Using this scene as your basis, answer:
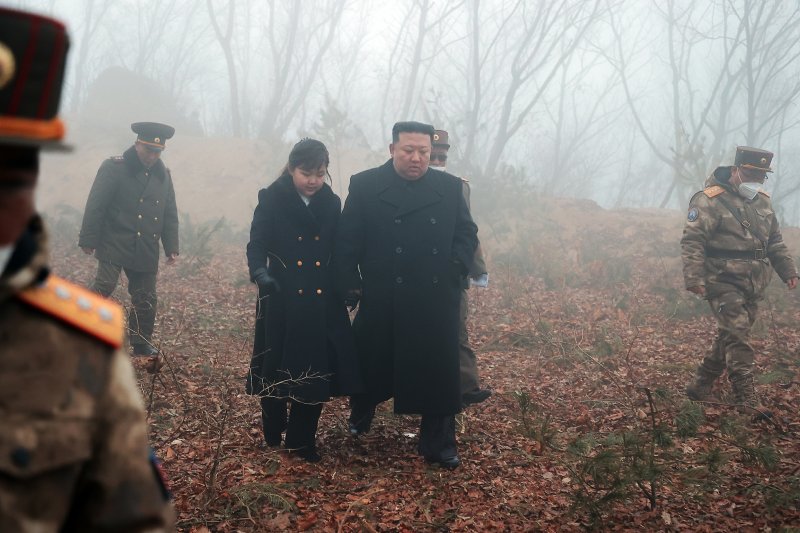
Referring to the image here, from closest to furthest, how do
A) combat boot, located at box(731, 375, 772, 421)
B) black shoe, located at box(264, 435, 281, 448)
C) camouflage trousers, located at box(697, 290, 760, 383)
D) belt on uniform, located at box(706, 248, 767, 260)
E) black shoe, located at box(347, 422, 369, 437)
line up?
black shoe, located at box(264, 435, 281, 448) → black shoe, located at box(347, 422, 369, 437) → combat boot, located at box(731, 375, 772, 421) → camouflage trousers, located at box(697, 290, 760, 383) → belt on uniform, located at box(706, 248, 767, 260)

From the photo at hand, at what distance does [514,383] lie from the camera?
23.6 ft

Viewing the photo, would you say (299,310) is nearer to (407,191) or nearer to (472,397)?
(407,191)

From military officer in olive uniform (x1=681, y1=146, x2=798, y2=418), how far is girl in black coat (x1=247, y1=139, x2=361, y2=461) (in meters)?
3.65

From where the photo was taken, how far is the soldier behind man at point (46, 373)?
1.09m

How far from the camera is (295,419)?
188 inches

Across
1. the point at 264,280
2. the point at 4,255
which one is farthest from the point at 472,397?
the point at 4,255

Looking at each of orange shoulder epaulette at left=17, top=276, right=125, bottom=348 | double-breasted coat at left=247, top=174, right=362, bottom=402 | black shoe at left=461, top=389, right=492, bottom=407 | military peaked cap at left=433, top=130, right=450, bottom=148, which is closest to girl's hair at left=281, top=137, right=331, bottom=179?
double-breasted coat at left=247, top=174, right=362, bottom=402

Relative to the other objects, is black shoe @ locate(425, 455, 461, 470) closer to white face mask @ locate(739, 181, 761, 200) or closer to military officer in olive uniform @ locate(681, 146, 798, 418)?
military officer in olive uniform @ locate(681, 146, 798, 418)

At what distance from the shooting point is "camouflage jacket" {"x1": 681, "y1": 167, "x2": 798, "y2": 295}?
630cm

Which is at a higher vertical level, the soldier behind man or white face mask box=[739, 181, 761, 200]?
white face mask box=[739, 181, 761, 200]

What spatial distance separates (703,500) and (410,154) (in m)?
3.17

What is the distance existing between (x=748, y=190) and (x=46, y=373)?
22.3ft

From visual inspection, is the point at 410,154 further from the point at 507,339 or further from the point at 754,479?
the point at 507,339

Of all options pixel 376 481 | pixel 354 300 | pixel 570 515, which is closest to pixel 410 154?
pixel 354 300
